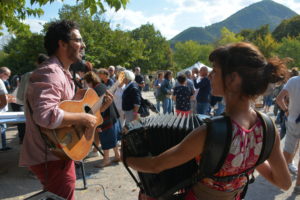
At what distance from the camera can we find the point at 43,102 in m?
1.83

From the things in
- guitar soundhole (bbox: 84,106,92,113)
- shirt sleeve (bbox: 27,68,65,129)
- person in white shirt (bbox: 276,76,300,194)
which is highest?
shirt sleeve (bbox: 27,68,65,129)

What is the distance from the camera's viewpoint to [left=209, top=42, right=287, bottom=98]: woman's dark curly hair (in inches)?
49.7

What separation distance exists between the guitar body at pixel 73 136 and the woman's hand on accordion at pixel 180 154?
990 millimetres

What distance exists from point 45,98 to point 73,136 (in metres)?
0.59

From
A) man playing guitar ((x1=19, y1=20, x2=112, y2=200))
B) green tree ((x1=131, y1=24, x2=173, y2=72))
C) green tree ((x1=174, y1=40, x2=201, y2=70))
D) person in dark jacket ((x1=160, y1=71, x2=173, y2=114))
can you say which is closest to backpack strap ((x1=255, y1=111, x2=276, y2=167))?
man playing guitar ((x1=19, y1=20, x2=112, y2=200))

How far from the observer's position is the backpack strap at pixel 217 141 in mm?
1205

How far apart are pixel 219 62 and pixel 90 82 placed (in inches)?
146

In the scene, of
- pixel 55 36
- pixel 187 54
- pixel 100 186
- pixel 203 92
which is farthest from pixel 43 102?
pixel 187 54

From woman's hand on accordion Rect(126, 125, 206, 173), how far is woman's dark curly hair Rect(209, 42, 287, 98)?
0.34 metres

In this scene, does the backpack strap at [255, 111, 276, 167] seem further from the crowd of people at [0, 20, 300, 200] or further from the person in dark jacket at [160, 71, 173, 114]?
the person in dark jacket at [160, 71, 173, 114]

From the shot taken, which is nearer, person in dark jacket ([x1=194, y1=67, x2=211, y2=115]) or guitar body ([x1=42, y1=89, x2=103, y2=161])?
guitar body ([x1=42, y1=89, x2=103, y2=161])

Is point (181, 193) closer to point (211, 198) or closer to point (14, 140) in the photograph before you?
point (211, 198)

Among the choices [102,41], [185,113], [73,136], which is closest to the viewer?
[185,113]

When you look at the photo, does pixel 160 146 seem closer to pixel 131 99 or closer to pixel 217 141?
pixel 217 141
